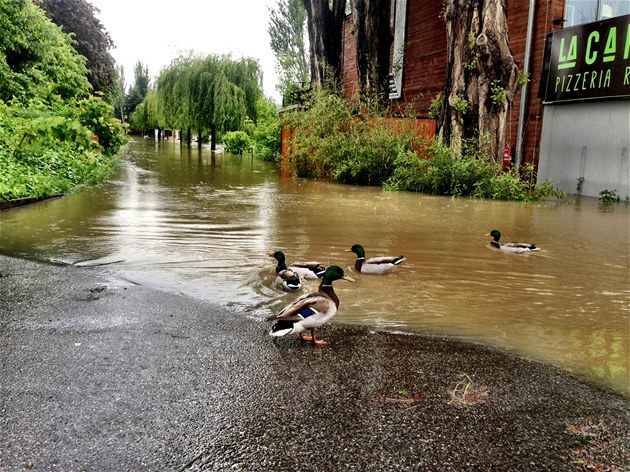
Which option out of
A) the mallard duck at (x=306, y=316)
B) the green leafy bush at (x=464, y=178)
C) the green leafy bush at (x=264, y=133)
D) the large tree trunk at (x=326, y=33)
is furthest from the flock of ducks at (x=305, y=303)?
Answer: the green leafy bush at (x=264, y=133)

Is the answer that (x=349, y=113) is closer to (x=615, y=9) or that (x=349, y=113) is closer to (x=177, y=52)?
(x=615, y=9)

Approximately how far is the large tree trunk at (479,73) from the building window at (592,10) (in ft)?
8.70

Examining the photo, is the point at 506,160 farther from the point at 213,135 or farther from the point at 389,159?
the point at 213,135

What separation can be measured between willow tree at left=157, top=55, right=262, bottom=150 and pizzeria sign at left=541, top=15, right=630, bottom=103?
25861mm

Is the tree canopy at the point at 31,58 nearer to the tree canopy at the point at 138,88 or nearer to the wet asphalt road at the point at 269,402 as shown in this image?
the wet asphalt road at the point at 269,402

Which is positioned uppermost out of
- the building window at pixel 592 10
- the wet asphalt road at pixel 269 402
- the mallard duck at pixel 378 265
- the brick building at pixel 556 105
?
the building window at pixel 592 10

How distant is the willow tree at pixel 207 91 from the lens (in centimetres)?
3931

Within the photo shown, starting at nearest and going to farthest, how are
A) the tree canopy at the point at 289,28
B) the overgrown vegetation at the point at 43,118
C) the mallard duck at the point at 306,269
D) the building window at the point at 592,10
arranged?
the mallard duck at the point at 306,269 → the overgrown vegetation at the point at 43,118 → the building window at the point at 592,10 → the tree canopy at the point at 289,28

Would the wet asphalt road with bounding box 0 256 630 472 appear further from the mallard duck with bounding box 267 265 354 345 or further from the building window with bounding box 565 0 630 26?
the building window with bounding box 565 0 630 26

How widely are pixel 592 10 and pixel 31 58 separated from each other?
71.8 ft

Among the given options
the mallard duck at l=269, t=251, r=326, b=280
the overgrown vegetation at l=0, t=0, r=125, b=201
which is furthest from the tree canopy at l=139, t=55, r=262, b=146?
the mallard duck at l=269, t=251, r=326, b=280

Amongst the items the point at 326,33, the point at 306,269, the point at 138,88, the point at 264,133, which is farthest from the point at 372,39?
the point at 138,88

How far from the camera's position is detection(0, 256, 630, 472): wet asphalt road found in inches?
115

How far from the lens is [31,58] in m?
25.7
